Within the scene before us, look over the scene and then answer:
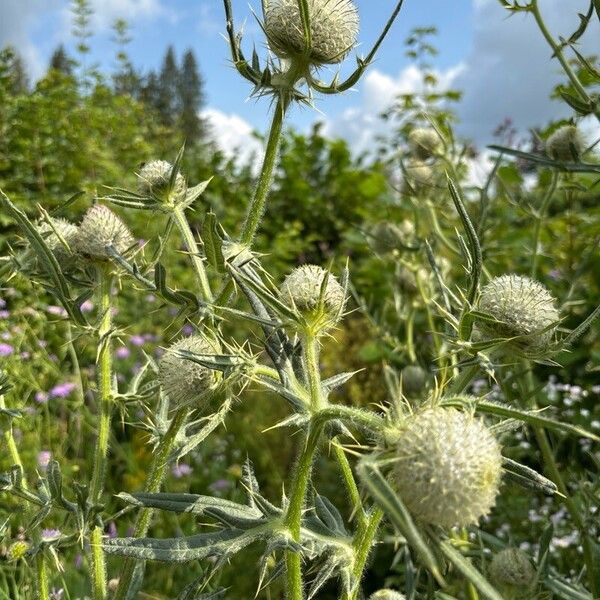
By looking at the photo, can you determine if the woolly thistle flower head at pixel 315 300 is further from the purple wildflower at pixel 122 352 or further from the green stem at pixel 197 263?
the purple wildflower at pixel 122 352

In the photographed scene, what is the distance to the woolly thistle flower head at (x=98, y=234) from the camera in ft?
6.46

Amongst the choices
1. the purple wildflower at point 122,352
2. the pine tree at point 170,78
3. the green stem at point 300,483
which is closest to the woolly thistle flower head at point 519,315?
the green stem at point 300,483

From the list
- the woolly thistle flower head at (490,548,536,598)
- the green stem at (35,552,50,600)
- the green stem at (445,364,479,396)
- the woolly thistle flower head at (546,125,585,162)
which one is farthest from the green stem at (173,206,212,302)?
the woolly thistle flower head at (546,125,585,162)

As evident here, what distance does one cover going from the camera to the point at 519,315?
1611 millimetres

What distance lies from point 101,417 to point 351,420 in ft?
2.94

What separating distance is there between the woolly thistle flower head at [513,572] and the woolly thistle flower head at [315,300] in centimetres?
88

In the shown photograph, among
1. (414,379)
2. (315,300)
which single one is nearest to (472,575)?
(315,300)

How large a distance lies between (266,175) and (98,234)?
0.53m

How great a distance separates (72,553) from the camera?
3.96 m

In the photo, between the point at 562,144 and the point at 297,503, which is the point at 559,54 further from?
the point at 297,503

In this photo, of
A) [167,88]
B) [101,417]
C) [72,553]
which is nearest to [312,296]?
[101,417]

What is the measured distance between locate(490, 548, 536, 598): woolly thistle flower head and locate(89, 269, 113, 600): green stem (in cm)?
102

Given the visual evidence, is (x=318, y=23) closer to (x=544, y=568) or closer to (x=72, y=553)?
(x=544, y=568)

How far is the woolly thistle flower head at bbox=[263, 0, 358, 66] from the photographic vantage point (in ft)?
5.82
